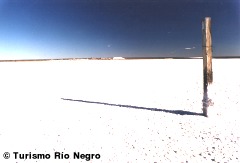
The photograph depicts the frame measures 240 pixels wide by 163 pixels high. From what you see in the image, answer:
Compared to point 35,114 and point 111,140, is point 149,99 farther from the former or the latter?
point 111,140

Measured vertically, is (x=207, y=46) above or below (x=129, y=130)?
above

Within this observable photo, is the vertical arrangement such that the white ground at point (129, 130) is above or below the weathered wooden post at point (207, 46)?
below

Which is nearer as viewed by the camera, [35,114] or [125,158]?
[125,158]

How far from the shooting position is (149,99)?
12117 millimetres

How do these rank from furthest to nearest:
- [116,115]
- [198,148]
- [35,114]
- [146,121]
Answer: [35,114] → [116,115] → [146,121] → [198,148]

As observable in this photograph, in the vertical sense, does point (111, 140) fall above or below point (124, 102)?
below

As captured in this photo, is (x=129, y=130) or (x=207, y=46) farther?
(x=207, y=46)

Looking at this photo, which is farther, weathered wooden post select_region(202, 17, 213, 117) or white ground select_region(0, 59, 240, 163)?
weathered wooden post select_region(202, 17, 213, 117)

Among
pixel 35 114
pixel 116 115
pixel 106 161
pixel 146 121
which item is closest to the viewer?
pixel 106 161

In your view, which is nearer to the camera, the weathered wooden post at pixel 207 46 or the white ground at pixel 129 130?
the white ground at pixel 129 130

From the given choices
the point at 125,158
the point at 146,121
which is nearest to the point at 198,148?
the point at 125,158

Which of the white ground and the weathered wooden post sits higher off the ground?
the weathered wooden post

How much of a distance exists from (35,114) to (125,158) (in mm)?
5252

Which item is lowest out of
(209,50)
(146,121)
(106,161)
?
(106,161)
